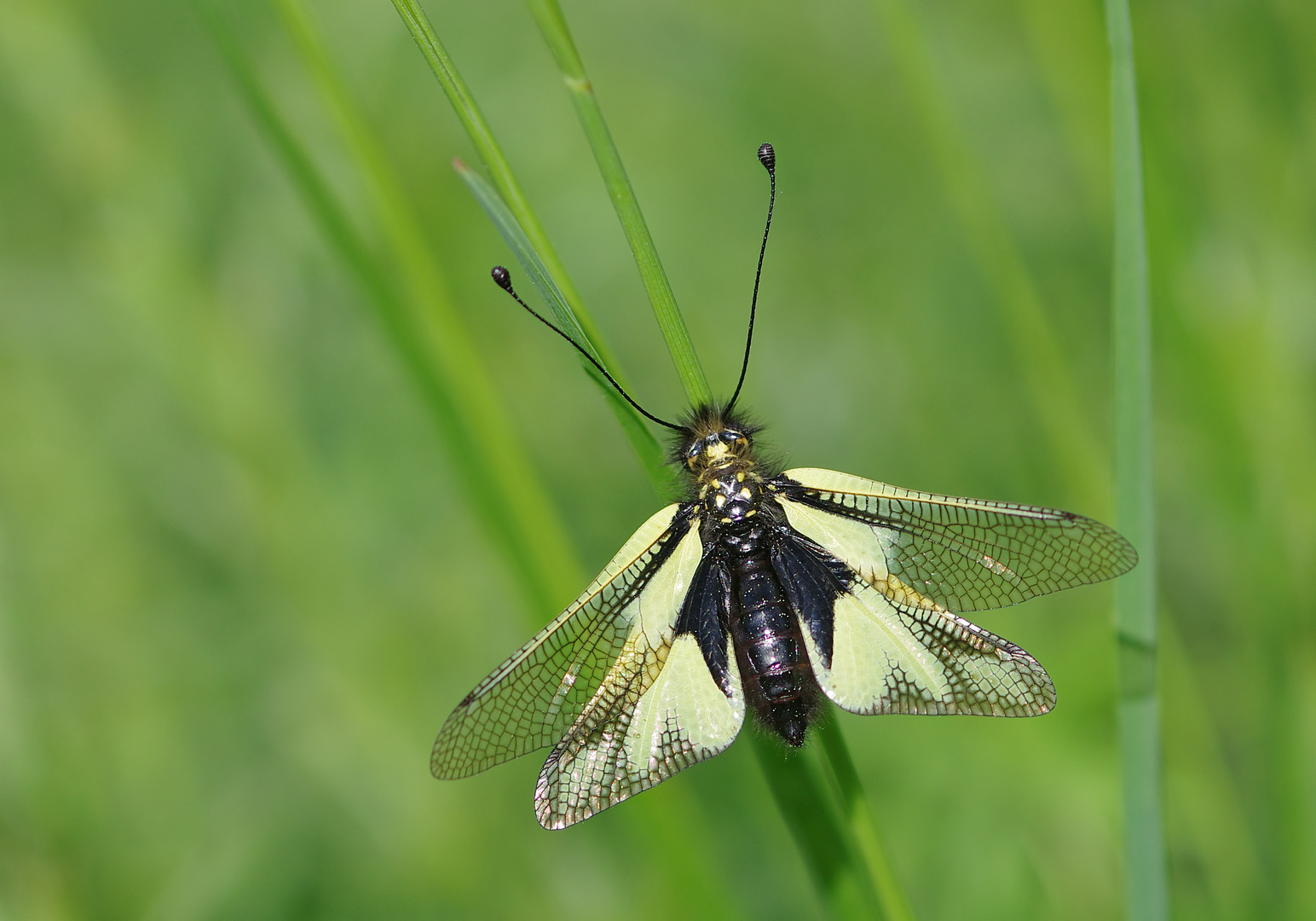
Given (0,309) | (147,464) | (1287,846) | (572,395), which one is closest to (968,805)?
(1287,846)

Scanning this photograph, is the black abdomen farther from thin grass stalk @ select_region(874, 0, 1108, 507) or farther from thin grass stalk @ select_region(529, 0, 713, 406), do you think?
thin grass stalk @ select_region(874, 0, 1108, 507)

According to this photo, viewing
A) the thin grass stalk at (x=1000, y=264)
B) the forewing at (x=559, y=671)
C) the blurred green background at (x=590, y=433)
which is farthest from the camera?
the blurred green background at (x=590, y=433)

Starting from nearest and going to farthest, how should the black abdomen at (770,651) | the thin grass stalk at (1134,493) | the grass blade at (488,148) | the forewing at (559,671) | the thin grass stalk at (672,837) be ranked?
1. the grass blade at (488,148)
2. the thin grass stalk at (1134,493)
3. the black abdomen at (770,651)
4. the forewing at (559,671)
5. the thin grass stalk at (672,837)

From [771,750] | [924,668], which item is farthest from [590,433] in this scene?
[771,750]

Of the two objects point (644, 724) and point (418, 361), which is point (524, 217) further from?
point (644, 724)

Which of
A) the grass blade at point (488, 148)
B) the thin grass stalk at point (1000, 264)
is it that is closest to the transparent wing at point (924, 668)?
the grass blade at point (488, 148)

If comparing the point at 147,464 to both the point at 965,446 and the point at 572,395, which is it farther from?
the point at 965,446

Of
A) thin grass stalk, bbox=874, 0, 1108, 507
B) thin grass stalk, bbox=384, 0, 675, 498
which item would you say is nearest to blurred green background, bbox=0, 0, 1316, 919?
thin grass stalk, bbox=874, 0, 1108, 507

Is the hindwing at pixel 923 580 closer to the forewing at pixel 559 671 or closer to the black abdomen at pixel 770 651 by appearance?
the black abdomen at pixel 770 651
